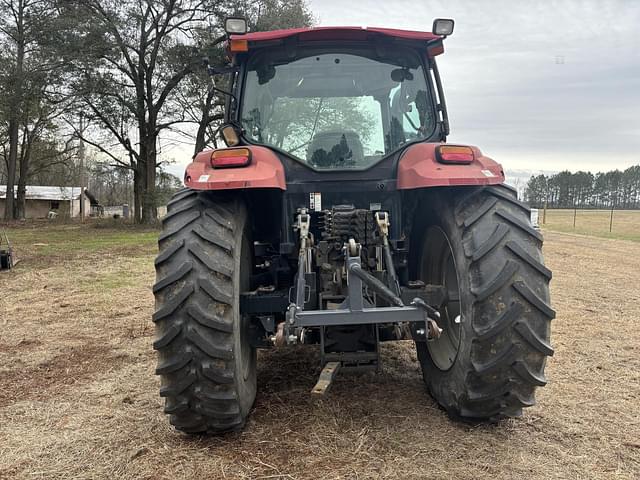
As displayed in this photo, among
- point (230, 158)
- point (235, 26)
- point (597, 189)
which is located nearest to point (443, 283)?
point (230, 158)

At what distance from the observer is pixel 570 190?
8706cm

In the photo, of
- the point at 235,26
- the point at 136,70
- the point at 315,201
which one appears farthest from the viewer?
the point at 136,70

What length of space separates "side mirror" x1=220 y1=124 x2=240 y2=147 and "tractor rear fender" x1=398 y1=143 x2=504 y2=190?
3.88 ft

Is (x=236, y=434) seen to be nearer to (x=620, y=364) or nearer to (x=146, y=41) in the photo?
(x=620, y=364)

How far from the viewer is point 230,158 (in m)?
3.10

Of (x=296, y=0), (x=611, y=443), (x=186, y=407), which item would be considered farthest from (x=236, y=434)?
(x=296, y=0)

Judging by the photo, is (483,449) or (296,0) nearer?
(483,449)

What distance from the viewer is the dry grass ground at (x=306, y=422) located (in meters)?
2.79

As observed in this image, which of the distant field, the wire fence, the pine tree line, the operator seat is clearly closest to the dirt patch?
the operator seat

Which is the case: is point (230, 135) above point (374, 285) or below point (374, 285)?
above

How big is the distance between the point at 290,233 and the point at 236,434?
1273 mm

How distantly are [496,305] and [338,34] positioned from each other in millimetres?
2090

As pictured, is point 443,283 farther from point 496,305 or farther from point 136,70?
point 136,70

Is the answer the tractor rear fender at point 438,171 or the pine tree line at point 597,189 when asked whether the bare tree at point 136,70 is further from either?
the pine tree line at point 597,189
